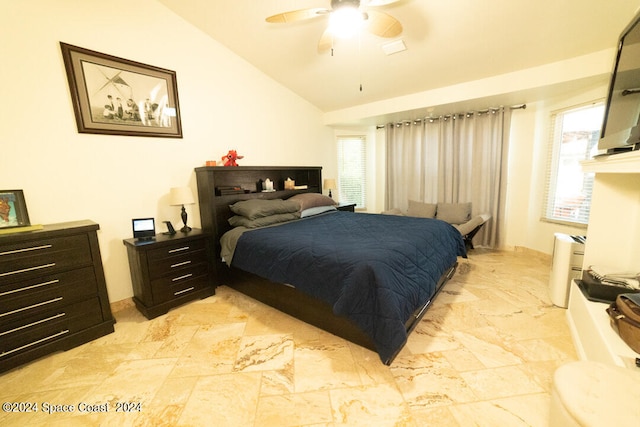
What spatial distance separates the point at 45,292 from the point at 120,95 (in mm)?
1860

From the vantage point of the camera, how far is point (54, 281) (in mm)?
1807

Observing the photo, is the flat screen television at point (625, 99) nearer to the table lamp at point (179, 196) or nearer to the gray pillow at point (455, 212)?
the gray pillow at point (455, 212)

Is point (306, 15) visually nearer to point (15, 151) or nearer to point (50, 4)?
point (50, 4)

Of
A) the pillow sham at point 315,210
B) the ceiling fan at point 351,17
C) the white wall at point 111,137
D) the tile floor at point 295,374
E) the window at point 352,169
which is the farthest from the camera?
the window at point 352,169

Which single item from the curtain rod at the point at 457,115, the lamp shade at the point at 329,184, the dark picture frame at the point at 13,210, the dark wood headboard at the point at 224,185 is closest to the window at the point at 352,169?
the curtain rod at the point at 457,115

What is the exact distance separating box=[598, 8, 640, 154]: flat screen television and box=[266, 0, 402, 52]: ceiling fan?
5.07ft

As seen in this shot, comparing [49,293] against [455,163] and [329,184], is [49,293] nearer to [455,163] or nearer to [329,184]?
[329,184]

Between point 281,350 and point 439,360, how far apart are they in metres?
1.13

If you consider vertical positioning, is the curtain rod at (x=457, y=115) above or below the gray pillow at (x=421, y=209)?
above

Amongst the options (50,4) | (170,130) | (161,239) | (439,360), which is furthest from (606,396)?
(50,4)

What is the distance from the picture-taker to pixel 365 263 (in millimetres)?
1606

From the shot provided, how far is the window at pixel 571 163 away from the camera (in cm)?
303

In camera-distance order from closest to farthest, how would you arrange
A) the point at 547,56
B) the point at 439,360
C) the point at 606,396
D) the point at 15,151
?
the point at 606,396
the point at 439,360
the point at 15,151
the point at 547,56

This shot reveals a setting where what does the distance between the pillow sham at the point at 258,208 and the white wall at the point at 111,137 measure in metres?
0.62
